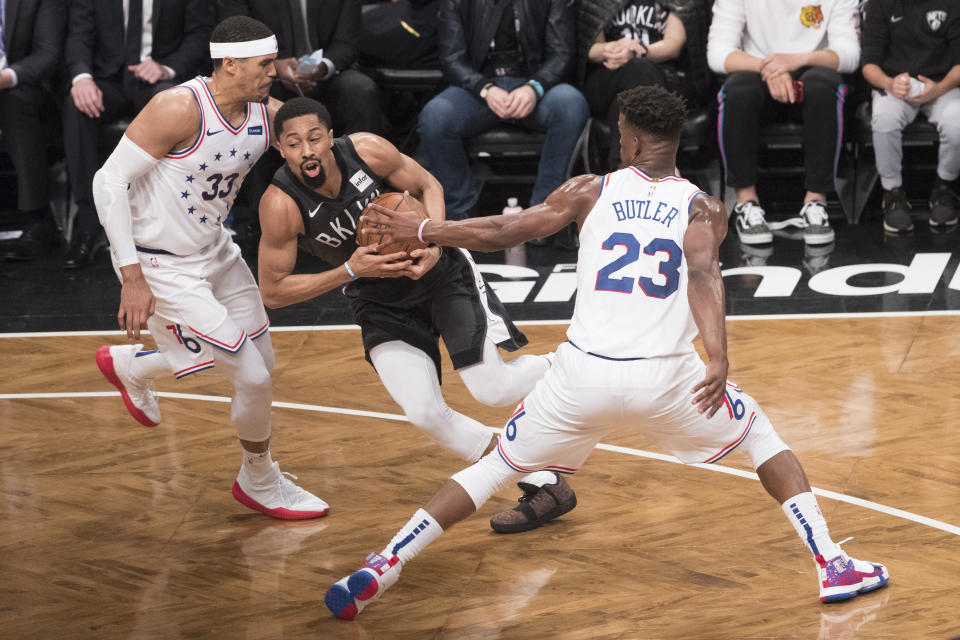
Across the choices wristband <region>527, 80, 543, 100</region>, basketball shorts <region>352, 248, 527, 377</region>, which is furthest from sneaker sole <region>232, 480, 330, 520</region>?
wristband <region>527, 80, 543, 100</region>

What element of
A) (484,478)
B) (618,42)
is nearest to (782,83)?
(618,42)

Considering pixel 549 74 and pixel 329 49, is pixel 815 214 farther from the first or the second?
→ pixel 329 49

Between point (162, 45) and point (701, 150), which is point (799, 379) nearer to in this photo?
point (701, 150)

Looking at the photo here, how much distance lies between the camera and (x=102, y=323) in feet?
22.7

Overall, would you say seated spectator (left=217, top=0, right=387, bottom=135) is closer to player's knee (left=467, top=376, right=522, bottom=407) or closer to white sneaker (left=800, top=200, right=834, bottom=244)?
white sneaker (left=800, top=200, right=834, bottom=244)

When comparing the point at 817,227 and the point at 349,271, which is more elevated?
the point at 349,271

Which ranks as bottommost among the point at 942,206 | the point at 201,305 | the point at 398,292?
the point at 942,206

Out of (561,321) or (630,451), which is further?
(561,321)

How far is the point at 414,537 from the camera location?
3.79m

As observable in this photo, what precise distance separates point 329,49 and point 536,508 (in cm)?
437

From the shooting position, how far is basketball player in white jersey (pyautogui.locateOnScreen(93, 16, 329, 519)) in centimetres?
452

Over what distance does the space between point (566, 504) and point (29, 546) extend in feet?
6.21

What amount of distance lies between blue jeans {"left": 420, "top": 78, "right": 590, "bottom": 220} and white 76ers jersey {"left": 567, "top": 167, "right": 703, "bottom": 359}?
4017 millimetres

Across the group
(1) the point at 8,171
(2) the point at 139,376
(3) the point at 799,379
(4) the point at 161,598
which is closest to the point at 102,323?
(2) the point at 139,376
